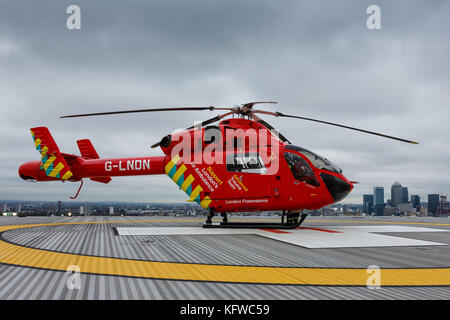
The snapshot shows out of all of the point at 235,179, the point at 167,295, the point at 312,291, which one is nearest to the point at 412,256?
the point at 312,291

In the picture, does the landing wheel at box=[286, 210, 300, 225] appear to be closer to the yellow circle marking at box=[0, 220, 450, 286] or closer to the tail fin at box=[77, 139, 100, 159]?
the yellow circle marking at box=[0, 220, 450, 286]

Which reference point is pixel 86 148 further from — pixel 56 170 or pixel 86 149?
pixel 56 170

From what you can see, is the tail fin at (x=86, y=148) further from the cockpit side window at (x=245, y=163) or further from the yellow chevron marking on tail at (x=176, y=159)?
the cockpit side window at (x=245, y=163)

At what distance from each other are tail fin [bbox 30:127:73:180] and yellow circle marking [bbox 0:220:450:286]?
1023cm

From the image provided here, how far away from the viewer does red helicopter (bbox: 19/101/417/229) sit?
13.2 m

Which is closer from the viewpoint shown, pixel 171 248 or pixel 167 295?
pixel 167 295

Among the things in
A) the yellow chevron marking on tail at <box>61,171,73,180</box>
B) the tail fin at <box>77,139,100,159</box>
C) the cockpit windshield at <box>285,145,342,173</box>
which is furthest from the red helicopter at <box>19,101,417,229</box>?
the tail fin at <box>77,139,100,159</box>

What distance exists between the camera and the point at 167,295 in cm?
414

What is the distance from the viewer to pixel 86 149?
18031 millimetres

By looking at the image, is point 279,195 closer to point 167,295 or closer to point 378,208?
point 167,295

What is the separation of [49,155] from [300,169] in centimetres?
1204

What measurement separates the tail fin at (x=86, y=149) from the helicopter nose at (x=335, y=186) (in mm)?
12159
